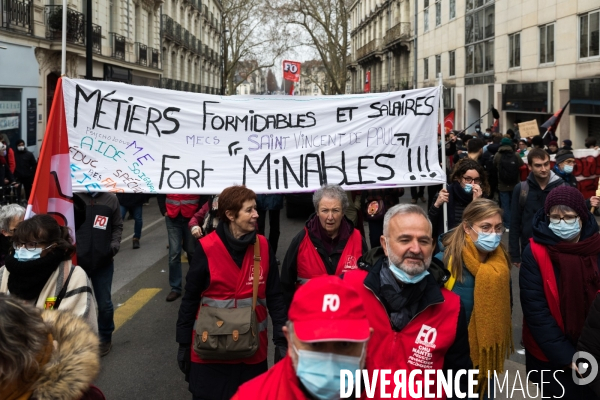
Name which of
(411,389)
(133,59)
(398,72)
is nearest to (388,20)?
(398,72)

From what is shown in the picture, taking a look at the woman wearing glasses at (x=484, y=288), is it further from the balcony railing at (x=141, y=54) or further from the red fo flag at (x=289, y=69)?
the balcony railing at (x=141, y=54)

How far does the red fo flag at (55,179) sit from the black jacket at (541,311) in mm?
2912

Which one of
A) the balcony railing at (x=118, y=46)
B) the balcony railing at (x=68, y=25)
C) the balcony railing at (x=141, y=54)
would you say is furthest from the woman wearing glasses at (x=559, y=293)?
the balcony railing at (x=141, y=54)

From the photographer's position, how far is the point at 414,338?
8.38ft

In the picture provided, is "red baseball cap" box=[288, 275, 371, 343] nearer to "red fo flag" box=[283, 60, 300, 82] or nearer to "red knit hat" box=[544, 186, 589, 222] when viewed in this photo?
"red knit hat" box=[544, 186, 589, 222]

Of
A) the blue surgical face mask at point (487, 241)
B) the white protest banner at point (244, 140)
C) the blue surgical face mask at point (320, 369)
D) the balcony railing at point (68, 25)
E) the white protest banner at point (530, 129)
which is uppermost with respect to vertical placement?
the balcony railing at point (68, 25)

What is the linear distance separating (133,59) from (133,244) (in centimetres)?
2122

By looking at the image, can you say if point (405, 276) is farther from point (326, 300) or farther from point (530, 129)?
point (530, 129)

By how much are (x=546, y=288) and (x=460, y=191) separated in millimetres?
2175

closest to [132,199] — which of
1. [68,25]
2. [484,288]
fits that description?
[484,288]

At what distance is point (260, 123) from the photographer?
5461 millimetres

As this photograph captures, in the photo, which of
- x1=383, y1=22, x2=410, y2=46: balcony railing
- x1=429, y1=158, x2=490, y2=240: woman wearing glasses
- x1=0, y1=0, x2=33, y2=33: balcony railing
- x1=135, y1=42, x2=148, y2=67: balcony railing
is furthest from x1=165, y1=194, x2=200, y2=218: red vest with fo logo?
x1=383, y1=22, x2=410, y2=46: balcony railing

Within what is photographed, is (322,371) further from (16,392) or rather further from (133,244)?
(133,244)

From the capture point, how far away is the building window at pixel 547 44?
23.1 meters
